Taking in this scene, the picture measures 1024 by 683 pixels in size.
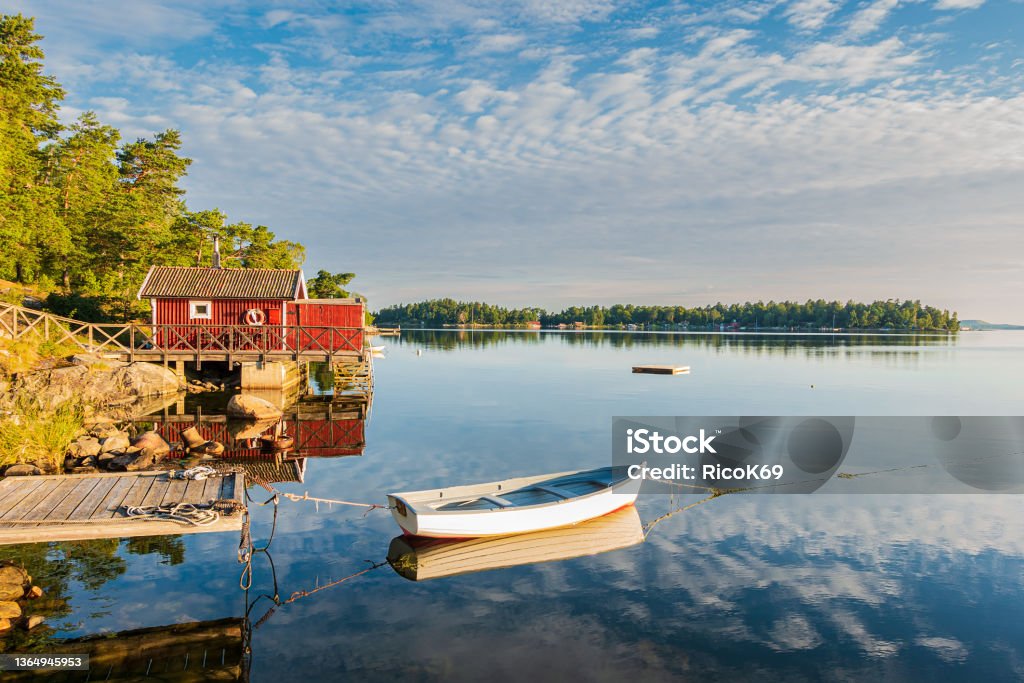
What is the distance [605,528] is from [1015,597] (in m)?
6.91

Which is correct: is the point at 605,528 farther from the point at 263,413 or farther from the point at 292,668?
the point at 263,413

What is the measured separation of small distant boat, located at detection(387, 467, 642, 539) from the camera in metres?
11.7

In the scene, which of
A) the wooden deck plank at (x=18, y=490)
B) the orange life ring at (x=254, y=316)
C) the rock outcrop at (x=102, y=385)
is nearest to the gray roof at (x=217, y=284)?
the orange life ring at (x=254, y=316)

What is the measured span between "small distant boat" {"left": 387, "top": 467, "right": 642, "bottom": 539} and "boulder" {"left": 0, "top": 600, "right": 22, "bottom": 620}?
565cm

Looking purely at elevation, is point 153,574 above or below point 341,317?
below

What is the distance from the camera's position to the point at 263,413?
25625mm

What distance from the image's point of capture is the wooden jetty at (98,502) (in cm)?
898

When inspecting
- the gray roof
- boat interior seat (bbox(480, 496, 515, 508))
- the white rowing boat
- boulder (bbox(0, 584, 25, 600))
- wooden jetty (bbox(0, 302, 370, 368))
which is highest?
the gray roof

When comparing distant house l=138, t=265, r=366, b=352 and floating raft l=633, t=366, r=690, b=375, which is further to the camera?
floating raft l=633, t=366, r=690, b=375

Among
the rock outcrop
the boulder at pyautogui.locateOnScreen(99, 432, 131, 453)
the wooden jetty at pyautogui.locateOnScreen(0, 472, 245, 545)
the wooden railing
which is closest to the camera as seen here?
the wooden jetty at pyautogui.locateOnScreen(0, 472, 245, 545)

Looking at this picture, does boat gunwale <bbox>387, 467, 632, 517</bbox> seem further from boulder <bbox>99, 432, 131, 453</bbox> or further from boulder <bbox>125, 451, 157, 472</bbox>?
boulder <bbox>99, 432, 131, 453</bbox>

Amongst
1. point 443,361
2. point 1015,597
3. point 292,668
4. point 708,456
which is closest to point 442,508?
point 292,668

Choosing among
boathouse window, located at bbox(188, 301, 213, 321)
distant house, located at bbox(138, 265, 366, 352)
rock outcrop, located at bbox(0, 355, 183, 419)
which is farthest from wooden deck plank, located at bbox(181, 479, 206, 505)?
boathouse window, located at bbox(188, 301, 213, 321)

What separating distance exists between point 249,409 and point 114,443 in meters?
7.34
